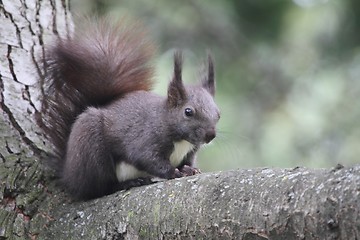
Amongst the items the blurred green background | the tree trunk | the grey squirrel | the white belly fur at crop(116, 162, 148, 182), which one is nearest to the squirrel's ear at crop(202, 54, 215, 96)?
the grey squirrel

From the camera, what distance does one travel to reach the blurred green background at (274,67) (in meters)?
4.30

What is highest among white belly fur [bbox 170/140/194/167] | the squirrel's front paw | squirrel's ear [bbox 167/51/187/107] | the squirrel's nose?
squirrel's ear [bbox 167/51/187/107]

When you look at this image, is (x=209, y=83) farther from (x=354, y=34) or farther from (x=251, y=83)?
(x=251, y=83)

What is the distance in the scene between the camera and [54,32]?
291 centimetres

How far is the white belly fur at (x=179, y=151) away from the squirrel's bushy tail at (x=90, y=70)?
0.97 ft

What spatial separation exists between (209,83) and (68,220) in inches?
33.9

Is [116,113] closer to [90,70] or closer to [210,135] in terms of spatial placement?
[90,70]

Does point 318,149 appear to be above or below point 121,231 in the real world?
above

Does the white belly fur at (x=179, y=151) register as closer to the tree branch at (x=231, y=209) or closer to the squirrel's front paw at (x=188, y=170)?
the squirrel's front paw at (x=188, y=170)

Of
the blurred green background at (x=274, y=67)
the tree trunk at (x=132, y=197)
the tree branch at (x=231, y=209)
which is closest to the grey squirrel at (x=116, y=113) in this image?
the tree trunk at (x=132, y=197)

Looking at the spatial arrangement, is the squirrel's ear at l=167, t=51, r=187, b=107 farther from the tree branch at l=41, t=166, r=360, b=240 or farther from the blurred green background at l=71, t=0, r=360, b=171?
the blurred green background at l=71, t=0, r=360, b=171

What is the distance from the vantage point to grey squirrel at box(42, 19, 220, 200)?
8.16 ft

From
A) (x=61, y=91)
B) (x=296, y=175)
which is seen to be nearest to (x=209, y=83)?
(x=61, y=91)

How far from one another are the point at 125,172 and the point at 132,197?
518 mm
